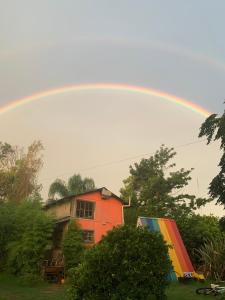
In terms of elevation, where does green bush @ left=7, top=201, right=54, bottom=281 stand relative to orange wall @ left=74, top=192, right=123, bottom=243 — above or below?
below

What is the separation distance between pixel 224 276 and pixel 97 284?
1424 cm

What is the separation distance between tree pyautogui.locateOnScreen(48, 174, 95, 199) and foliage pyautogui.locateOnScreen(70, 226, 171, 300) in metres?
29.5

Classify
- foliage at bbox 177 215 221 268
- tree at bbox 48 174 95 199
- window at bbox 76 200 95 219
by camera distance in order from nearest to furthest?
foliage at bbox 177 215 221 268 → window at bbox 76 200 95 219 → tree at bbox 48 174 95 199

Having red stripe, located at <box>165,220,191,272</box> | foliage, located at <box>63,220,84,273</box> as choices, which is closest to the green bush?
foliage, located at <box>63,220,84,273</box>

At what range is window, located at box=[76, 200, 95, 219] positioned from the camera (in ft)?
100

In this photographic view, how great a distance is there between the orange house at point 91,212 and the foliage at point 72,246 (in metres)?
1.82

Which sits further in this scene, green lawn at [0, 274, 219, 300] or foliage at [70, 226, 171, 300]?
green lawn at [0, 274, 219, 300]

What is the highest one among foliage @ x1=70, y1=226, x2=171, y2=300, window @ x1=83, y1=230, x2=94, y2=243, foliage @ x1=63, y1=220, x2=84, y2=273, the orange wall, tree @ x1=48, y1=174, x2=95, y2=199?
tree @ x1=48, y1=174, x2=95, y2=199

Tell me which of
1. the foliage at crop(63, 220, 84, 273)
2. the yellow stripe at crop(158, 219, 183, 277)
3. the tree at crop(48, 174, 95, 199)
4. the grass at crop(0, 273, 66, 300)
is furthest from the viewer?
the tree at crop(48, 174, 95, 199)

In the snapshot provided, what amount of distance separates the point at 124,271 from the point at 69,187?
102 ft

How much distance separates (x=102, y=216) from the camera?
31828 millimetres

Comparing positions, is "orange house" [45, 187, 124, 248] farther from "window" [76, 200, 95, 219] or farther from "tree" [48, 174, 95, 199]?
"tree" [48, 174, 95, 199]

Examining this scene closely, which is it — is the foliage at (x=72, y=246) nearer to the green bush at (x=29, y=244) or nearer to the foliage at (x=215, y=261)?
the green bush at (x=29, y=244)

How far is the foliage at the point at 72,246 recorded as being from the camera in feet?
84.3
